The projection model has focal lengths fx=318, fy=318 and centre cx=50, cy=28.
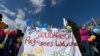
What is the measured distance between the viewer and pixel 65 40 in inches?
393

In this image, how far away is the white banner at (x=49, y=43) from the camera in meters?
9.61

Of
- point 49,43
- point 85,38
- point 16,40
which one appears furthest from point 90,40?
point 16,40

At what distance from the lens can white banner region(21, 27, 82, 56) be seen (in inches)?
378

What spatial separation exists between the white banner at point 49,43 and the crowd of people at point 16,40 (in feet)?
1.38

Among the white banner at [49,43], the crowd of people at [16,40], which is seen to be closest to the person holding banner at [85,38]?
the crowd of people at [16,40]

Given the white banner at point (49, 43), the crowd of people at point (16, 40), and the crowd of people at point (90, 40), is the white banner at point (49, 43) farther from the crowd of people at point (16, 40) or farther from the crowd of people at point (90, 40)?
the crowd of people at point (90, 40)

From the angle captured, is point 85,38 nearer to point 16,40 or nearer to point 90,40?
point 90,40

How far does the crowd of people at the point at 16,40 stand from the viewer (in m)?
9.68

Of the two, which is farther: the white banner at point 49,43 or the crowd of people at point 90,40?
the crowd of people at point 90,40

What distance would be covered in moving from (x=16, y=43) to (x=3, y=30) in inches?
23.9

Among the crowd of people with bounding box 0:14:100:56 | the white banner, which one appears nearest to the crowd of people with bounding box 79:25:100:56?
the crowd of people with bounding box 0:14:100:56

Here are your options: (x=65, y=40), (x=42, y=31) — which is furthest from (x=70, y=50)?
(x=42, y=31)

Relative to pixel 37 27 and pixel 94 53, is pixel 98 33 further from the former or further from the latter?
pixel 37 27

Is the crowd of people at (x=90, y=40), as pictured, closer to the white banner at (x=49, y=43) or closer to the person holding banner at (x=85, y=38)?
the person holding banner at (x=85, y=38)
